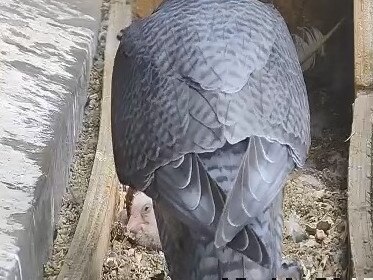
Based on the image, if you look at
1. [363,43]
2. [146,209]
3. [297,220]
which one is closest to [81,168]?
[146,209]

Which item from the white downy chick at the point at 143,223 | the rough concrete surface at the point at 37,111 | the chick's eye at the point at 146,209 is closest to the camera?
the rough concrete surface at the point at 37,111

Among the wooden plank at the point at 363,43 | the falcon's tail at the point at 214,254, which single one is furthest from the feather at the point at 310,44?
the falcon's tail at the point at 214,254

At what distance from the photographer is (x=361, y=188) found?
3287 mm

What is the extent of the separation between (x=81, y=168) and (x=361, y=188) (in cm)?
102

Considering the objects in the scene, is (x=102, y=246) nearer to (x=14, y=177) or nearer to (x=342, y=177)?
(x=14, y=177)

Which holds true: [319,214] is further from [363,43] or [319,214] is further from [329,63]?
[329,63]

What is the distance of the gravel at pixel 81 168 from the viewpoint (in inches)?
129

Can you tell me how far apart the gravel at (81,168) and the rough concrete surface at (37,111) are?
1.9 inches

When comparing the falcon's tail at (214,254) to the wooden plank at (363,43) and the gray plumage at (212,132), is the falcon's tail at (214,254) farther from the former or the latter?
the wooden plank at (363,43)

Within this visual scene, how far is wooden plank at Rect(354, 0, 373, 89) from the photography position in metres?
3.64

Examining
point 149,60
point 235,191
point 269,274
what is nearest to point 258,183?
point 235,191

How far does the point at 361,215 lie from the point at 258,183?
2.66 feet

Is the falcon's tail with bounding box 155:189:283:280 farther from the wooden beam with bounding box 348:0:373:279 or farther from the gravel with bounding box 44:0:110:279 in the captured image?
the gravel with bounding box 44:0:110:279

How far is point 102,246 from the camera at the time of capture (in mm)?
3275
